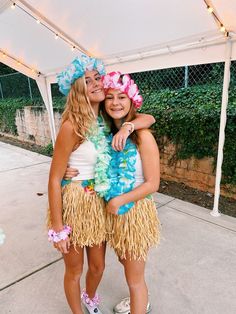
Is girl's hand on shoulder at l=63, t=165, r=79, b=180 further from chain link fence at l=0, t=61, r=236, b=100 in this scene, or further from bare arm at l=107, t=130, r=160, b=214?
chain link fence at l=0, t=61, r=236, b=100

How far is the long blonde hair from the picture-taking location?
138 cm

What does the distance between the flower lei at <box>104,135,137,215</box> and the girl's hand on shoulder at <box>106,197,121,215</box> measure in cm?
3

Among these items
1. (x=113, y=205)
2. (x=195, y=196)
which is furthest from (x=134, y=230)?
(x=195, y=196)

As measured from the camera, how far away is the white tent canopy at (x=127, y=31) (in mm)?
2307

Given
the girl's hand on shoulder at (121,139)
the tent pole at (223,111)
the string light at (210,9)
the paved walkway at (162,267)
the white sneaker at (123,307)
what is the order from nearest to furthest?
1. the girl's hand on shoulder at (121,139)
2. the white sneaker at (123,307)
3. the paved walkway at (162,267)
4. the string light at (210,9)
5. the tent pole at (223,111)

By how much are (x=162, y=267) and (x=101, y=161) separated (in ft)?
4.49

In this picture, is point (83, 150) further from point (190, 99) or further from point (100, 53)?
point (190, 99)

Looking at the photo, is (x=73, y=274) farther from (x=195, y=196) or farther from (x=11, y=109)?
(x=11, y=109)

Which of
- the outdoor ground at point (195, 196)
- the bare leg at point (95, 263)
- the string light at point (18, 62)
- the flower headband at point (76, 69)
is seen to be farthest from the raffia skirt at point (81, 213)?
the string light at point (18, 62)


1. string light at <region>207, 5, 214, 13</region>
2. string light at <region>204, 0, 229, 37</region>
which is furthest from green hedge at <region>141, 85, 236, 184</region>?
string light at <region>207, 5, 214, 13</region>

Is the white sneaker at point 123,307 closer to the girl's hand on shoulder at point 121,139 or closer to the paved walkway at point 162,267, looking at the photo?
the paved walkway at point 162,267

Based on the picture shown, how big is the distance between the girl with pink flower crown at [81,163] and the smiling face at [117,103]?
0.05m

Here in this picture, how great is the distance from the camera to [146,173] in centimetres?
139

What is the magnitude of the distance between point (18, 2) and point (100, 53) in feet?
3.45
